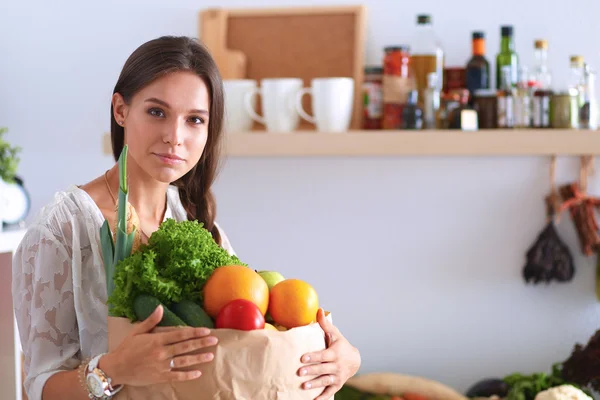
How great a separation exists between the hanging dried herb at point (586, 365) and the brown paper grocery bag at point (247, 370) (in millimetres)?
1338

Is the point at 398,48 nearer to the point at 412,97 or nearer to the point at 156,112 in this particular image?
the point at 412,97

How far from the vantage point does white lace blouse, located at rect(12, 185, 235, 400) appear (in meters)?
1.11

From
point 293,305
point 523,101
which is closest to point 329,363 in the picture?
point 293,305

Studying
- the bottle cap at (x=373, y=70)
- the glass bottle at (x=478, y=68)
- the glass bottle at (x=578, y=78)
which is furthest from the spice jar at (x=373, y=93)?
the glass bottle at (x=578, y=78)

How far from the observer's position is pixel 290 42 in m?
2.33

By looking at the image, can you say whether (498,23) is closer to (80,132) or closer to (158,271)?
(80,132)

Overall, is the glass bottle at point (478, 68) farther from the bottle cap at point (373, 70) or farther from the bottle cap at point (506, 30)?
the bottle cap at point (373, 70)

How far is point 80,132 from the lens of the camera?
8.33ft

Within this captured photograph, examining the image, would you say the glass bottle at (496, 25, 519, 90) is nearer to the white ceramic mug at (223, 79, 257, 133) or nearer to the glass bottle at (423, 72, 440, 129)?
the glass bottle at (423, 72, 440, 129)

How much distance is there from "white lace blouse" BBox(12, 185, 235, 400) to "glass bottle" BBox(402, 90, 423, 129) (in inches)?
46.0

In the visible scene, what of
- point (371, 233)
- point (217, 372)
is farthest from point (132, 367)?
point (371, 233)

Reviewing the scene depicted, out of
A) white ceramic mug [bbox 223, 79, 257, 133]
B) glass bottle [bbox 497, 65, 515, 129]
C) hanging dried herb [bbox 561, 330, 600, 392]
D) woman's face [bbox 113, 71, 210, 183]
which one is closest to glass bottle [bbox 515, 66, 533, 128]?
glass bottle [bbox 497, 65, 515, 129]

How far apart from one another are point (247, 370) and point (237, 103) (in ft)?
4.71

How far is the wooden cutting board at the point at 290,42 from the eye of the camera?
7.51 ft
